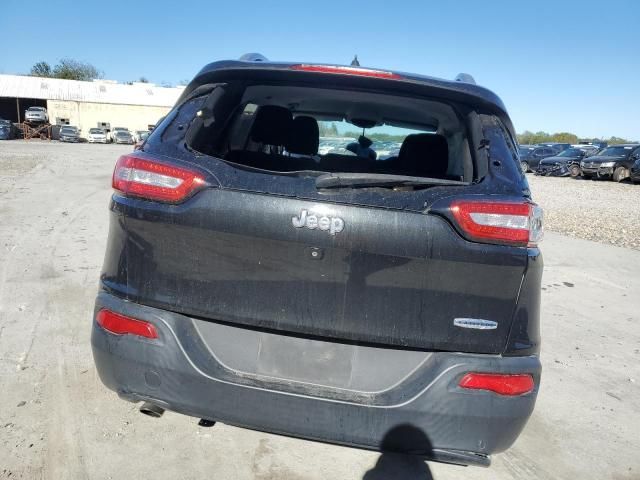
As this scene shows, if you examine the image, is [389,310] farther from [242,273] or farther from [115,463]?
[115,463]

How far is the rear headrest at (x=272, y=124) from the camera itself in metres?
2.86

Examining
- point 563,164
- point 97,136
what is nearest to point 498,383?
point 563,164

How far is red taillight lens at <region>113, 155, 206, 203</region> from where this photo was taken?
2.02m

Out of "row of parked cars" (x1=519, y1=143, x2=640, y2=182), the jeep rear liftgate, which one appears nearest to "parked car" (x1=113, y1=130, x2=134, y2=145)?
"row of parked cars" (x1=519, y1=143, x2=640, y2=182)

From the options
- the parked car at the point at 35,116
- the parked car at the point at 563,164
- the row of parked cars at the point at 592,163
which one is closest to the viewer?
the row of parked cars at the point at 592,163

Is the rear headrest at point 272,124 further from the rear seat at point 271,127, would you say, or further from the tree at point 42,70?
the tree at point 42,70

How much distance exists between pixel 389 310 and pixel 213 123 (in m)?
1.25

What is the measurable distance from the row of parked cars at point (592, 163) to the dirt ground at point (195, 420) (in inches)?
717

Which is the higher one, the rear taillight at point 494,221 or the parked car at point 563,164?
the parked car at point 563,164

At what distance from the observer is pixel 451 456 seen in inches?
80.0

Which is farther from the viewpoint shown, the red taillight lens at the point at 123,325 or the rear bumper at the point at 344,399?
the red taillight lens at the point at 123,325

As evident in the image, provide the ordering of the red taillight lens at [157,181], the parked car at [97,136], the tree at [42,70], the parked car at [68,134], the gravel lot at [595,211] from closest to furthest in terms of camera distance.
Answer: the red taillight lens at [157,181] < the gravel lot at [595,211] < the parked car at [68,134] < the parked car at [97,136] < the tree at [42,70]

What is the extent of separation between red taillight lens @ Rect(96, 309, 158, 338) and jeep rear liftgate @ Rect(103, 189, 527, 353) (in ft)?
0.49

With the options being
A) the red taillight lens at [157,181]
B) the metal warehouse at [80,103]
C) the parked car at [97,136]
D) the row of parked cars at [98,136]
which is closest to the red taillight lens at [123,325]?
the red taillight lens at [157,181]
